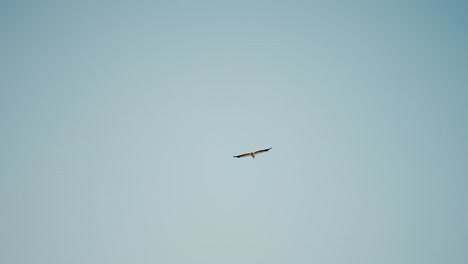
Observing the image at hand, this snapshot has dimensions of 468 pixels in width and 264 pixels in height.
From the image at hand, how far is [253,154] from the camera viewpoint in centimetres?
5909
